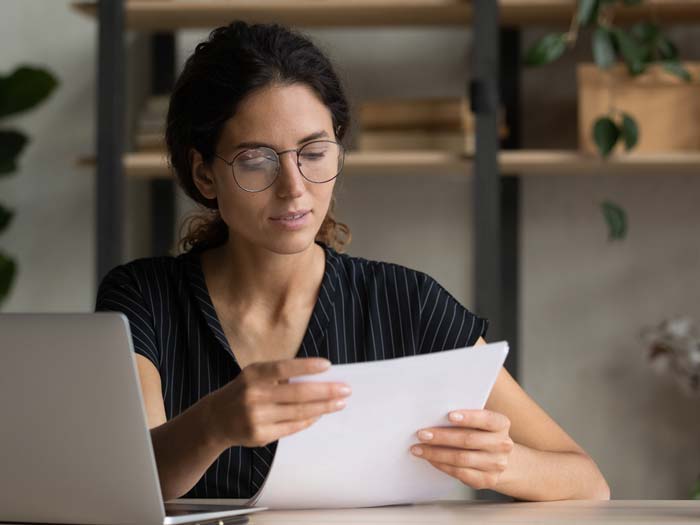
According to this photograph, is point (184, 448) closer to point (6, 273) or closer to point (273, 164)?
point (273, 164)

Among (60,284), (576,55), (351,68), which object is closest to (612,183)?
(576,55)

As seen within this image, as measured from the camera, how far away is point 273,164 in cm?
140

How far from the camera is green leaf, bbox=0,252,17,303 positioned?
8.89ft

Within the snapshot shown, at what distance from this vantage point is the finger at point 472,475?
1.11m

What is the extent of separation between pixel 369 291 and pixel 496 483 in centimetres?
50

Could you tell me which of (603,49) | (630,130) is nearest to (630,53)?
(603,49)

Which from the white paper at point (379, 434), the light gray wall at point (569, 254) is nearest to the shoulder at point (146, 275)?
the white paper at point (379, 434)

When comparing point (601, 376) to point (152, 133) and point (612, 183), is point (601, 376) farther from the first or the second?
point (152, 133)

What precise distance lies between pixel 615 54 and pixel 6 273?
66.5 inches

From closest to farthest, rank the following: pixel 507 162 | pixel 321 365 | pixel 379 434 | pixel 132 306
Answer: pixel 321 365 < pixel 379 434 < pixel 132 306 < pixel 507 162

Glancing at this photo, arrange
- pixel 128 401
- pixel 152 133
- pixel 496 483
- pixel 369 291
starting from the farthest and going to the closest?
pixel 152 133 < pixel 369 291 < pixel 496 483 < pixel 128 401

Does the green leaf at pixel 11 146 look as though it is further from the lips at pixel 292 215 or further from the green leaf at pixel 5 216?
the lips at pixel 292 215

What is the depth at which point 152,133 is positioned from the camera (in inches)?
101

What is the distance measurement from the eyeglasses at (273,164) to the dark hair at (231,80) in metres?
0.08
